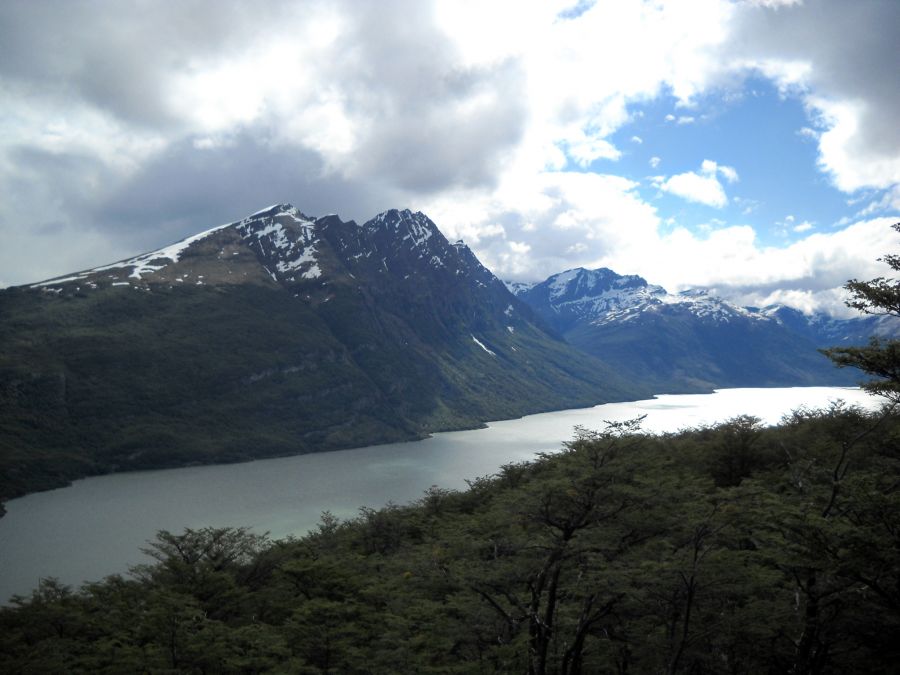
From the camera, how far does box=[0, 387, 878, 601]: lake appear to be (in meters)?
72.9

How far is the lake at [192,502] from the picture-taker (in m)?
72.9

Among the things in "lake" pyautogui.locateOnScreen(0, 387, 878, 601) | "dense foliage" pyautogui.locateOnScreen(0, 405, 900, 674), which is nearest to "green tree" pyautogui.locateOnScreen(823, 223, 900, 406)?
"dense foliage" pyautogui.locateOnScreen(0, 405, 900, 674)

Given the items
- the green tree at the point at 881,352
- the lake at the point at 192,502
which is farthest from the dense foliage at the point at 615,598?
the lake at the point at 192,502

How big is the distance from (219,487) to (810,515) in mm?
126918

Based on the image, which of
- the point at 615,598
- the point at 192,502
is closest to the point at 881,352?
the point at 615,598

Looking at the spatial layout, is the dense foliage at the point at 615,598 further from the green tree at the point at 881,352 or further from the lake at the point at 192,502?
the lake at the point at 192,502

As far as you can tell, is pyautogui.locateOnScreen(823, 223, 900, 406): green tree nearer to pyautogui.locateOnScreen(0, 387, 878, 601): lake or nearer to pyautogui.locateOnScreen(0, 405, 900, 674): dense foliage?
pyautogui.locateOnScreen(0, 405, 900, 674): dense foliage

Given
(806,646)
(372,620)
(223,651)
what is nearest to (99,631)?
(223,651)

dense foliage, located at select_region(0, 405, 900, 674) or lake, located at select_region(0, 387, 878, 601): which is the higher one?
dense foliage, located at select_region(0, 405, 900, 674)

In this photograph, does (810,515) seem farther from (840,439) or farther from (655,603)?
(840,439)

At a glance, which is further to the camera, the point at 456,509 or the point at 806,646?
the point at 456,509

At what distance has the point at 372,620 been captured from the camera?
28172 mm

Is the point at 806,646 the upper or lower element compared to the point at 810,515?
lower

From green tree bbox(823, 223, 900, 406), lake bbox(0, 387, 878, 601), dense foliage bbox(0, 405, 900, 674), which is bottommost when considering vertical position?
lake bbox(0, 387, 878, 601)
